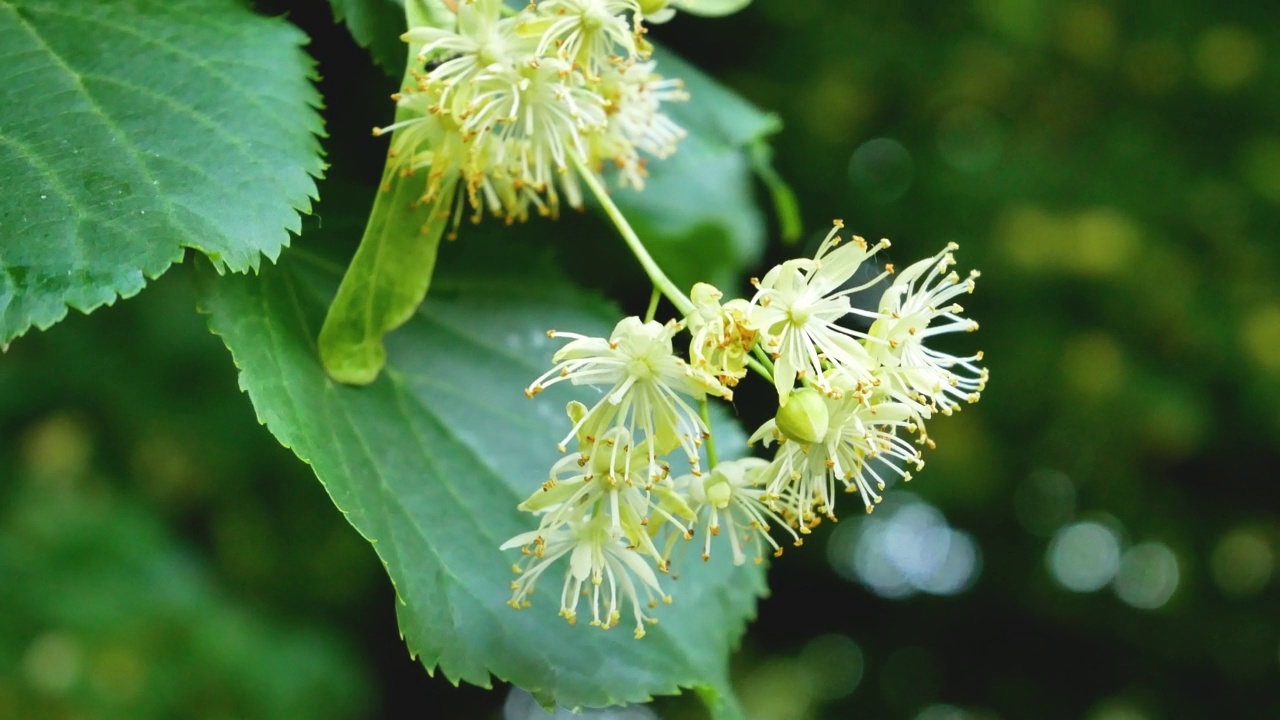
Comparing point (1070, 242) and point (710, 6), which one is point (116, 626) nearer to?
point (710, 6)

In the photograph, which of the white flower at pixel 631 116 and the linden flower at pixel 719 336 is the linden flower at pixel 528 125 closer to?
the white flower at pixel 631 116

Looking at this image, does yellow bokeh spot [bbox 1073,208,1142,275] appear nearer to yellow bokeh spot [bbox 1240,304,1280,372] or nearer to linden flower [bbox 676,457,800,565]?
yellow bokeh spot [bbox 1240,304,1280,372]

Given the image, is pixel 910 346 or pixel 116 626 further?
pixel 116 626

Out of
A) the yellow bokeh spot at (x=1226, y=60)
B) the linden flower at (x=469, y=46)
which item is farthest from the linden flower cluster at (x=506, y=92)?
the yellow bokeh spot at (x=1226, y=60)

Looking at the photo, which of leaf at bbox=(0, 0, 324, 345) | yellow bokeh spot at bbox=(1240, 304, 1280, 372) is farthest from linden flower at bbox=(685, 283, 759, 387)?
yellow bokeh spot at bbox=(1240, 304, 1280, 372)

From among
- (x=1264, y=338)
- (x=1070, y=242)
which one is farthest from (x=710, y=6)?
(x=1264, y=338)
